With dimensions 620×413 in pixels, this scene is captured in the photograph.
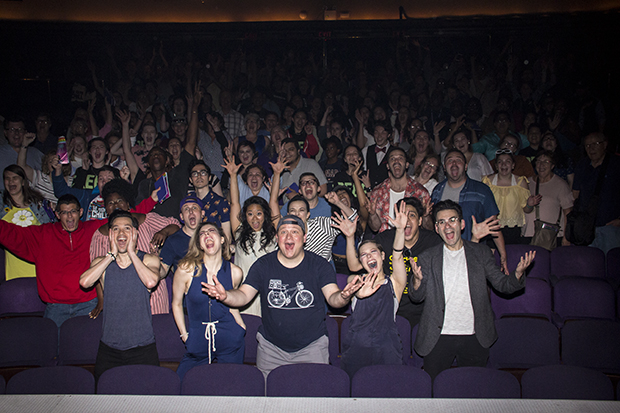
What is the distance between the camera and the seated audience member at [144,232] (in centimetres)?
348

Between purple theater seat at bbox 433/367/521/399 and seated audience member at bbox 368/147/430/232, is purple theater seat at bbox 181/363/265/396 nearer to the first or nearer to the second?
purple theater seat at bbox 433/367/521/399

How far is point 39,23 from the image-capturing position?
841cm

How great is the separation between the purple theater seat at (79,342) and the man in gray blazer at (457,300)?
7.78ft

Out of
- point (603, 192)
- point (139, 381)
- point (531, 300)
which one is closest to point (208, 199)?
point (139, 381)

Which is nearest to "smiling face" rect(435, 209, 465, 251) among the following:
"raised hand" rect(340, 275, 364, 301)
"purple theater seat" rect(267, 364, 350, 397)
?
"raised hand" rect(340, 275, 364, 301)

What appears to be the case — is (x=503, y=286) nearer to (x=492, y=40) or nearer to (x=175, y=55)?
(x=492, y=40)

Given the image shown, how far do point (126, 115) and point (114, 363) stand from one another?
139 inches

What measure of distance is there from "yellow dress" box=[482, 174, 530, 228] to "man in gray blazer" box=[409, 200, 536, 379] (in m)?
1.86

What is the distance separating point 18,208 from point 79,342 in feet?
5.58

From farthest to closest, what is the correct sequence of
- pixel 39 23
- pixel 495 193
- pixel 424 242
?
pixel 39 23
pixel 495 193
pixel 424 242

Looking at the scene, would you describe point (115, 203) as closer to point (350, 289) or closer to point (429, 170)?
point (350, 289)

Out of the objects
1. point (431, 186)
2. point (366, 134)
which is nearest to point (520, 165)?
point (431, 186)

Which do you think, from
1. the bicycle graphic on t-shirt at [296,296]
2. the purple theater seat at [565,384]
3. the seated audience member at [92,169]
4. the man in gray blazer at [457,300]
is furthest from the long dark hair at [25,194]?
the purple theater seat at [565,384]

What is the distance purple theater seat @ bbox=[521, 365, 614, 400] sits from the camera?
2.51 meters
